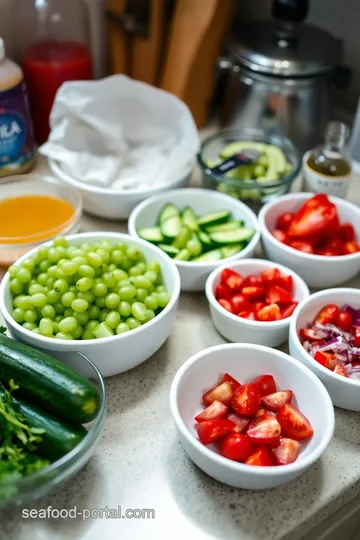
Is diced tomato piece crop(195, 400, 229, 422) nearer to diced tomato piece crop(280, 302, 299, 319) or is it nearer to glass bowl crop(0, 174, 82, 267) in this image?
diced tomato piece crop(280, 302, 299, 319)

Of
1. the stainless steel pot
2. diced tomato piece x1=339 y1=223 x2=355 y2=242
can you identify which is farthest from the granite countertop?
the stainless steel pot

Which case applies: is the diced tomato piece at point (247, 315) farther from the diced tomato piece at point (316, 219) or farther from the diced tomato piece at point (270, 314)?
the diced tomato piece at point (316, 219)

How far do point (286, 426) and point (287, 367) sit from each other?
83 mm

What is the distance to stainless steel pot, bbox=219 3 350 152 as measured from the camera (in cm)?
112

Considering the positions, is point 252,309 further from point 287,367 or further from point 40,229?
point 40,229

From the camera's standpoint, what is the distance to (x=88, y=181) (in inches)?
41.9

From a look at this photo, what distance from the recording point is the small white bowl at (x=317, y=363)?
0.72 m

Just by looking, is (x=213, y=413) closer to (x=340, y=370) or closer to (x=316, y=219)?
(x=340, y=370)

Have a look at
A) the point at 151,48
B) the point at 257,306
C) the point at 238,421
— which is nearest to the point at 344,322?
the point at 257,306

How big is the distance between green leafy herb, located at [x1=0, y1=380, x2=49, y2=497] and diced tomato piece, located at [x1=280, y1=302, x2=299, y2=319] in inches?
15.5

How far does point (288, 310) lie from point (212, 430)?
0.84 ft

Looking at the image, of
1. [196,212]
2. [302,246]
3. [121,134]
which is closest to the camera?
[302,246]

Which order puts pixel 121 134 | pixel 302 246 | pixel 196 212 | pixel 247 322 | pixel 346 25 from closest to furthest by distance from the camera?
pixel 247 322 < pixel 302 246 < pixel 196 212 < pixel 121 134 < pixel 346 25

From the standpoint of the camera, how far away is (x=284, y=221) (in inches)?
39.6
